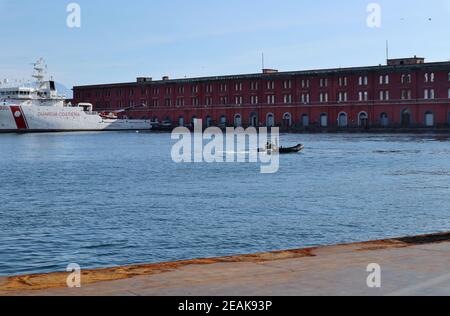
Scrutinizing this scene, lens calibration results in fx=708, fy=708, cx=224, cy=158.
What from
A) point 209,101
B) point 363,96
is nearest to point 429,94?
point 363,96

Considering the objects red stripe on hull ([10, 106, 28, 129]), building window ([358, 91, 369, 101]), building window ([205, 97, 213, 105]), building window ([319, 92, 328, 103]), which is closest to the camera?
building window ([358, 91, 369, 101])

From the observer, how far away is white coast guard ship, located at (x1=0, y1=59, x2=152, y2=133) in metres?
126

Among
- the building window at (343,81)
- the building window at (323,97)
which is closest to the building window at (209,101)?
the building window at (323,97)

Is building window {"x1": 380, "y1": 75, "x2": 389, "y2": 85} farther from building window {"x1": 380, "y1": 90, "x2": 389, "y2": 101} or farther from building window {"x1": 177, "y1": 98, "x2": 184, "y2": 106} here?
building window {"x1": 177, "y1": 98, "x2": 184, "y2": 106}

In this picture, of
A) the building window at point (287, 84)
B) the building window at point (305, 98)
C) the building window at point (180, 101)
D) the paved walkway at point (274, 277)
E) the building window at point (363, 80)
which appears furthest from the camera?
the building window at point (180, 101)

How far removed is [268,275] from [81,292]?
2.17 metres

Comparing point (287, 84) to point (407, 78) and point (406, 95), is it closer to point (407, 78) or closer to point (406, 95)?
point (406, 95)

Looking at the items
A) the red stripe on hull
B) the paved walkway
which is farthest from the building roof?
the paved walkway

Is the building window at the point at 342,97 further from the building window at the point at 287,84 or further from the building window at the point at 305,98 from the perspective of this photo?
the building window at the point at 287,84

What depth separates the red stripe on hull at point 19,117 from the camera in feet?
408

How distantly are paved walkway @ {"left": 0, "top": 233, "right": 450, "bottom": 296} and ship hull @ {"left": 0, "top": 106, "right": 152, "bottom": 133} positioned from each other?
121178 mm

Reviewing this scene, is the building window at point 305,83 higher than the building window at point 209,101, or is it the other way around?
the building window at point 305,83

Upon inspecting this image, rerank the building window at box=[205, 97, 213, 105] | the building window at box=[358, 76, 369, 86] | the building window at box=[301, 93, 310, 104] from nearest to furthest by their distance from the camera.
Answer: the building window at box=[358, 76, 369, 86]
the building window at box=[301, 93, 310, 104]
the building window at box=[205, 97, 213, 105]
